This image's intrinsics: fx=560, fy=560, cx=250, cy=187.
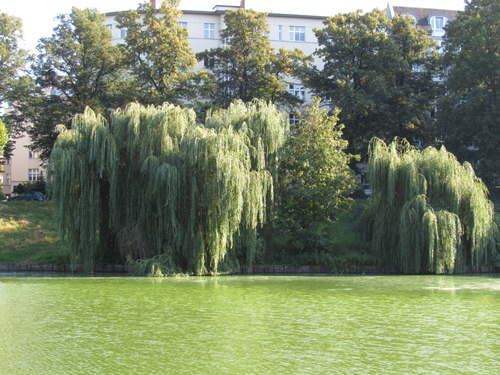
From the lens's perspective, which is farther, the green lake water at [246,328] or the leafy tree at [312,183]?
the leafy tree at [312,183]

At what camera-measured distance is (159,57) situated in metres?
34.7

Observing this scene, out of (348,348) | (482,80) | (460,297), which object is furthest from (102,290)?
(482,80)

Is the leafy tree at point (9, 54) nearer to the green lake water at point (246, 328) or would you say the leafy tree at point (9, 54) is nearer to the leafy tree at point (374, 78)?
the leafy tree at point (374, 78)

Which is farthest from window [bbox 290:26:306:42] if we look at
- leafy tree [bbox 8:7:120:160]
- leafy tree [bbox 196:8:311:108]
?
leafy tree [bbox 8:7:120:160]

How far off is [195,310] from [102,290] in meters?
4.79

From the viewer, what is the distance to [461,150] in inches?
1372

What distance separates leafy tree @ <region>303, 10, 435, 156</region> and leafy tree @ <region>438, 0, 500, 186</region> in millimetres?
2291

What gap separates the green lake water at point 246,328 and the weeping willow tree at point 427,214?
11.1ft

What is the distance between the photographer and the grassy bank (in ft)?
83.9

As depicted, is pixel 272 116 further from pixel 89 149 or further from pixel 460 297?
pixel 460 297

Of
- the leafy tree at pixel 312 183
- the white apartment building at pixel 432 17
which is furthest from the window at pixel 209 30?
the leafy tree at pixel 312 183

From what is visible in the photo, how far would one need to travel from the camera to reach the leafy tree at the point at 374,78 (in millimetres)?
35531

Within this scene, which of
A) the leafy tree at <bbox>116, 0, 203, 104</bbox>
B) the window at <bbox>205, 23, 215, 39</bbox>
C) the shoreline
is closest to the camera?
the shoreline

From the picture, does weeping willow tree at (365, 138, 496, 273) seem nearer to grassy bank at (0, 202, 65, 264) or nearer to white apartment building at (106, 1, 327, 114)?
grassy bank at (0, 202, 65, 264)
